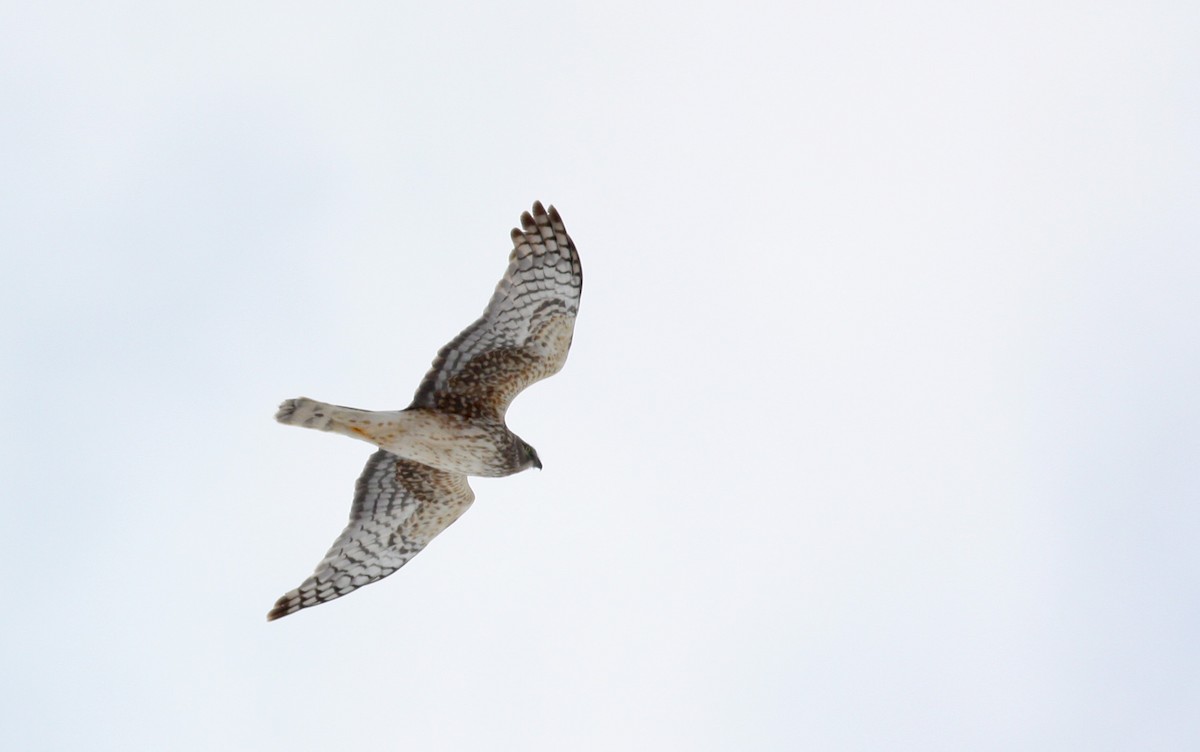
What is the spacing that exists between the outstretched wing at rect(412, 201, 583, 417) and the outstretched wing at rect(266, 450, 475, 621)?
110 cm

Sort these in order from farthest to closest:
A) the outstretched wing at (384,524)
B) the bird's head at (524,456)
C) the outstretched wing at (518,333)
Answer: the outstretched wing at (384,524), the bird's head at (524,456), the outstretched wing at (518,333)

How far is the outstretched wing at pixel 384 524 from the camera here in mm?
12297

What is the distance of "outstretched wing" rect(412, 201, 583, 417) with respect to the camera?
1110 centimetres

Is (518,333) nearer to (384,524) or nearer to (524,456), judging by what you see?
(524,456)

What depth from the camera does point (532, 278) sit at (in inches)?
436

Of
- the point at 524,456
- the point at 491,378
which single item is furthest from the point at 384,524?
the point at 491,378

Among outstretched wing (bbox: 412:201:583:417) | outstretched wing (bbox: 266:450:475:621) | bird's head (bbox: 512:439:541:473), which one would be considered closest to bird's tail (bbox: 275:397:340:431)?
outstretched wing (bbox: 412:201:583:417)

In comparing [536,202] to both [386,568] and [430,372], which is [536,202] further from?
[386,568]

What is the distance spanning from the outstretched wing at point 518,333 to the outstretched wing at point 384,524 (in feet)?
3.59

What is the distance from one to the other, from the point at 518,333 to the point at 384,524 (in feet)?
8.09

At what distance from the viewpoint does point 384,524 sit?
12.5m

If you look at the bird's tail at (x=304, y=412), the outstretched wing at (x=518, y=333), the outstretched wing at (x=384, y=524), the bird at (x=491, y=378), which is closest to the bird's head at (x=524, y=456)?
the bird at (x=491, y=378)

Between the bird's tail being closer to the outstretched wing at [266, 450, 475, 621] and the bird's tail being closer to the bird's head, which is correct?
the outstretched wing at [266, 450, 475, 621]

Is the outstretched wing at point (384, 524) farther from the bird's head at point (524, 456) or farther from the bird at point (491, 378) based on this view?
the bird's head at point (524, 456)
